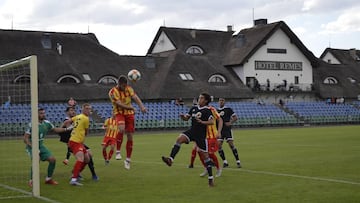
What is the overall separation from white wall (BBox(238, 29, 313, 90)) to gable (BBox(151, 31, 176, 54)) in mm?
9361

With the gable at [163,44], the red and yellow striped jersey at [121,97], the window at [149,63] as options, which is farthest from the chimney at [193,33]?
the red and yellow striped jersey at [121,97]

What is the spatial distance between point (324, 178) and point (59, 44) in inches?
1873

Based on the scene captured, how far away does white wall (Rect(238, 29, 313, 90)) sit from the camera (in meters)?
68.7

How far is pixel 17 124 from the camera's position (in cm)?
2597

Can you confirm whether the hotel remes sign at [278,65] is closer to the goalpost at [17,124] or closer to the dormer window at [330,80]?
the dormer window at [330,80]

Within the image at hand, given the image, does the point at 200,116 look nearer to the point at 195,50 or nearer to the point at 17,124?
the point at 17,124

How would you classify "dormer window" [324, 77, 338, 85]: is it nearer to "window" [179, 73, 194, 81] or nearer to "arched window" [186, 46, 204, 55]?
"arched window" [186, 46, 204, 55]

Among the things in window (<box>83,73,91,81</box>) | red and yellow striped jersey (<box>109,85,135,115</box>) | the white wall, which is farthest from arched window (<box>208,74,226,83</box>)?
red and yellow striped jersey (<box>109,85,135,115</box>)

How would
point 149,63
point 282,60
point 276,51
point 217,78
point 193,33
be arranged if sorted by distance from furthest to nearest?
point 193,33
point 282,60
point 276,51
point 217,78
point 149,63

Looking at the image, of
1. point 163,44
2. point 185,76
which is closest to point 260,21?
point 163,44

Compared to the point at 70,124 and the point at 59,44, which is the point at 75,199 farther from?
the point at 59,44

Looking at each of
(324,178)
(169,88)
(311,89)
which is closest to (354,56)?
(311,89)

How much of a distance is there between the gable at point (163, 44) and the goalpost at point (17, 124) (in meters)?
43.3

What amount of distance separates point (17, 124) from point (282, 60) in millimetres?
49846
